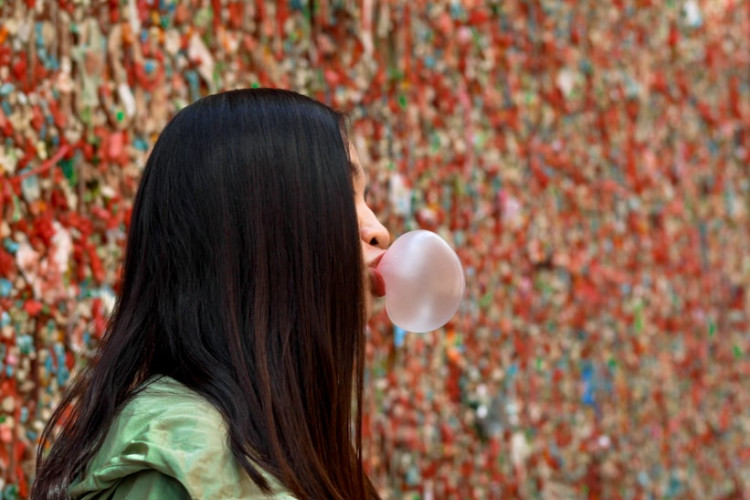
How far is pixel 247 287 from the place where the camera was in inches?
60.0

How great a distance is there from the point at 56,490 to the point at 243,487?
0.27m

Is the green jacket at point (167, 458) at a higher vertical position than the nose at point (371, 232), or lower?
lower

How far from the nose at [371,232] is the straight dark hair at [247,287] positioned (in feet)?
0.19

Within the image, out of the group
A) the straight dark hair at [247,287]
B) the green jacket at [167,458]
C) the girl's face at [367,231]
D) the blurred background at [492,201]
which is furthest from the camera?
the blurred background at [492,201]

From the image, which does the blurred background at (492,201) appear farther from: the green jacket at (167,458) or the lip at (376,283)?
the green jacket at (167,458)

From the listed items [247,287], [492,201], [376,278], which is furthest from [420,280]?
[492,201]

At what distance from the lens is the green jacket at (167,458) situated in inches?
51.6

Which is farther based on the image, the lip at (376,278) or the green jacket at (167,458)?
the lip at (376,278)

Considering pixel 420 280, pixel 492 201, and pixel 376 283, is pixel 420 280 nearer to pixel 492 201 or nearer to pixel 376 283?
pixel 376 283

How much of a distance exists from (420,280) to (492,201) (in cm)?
172

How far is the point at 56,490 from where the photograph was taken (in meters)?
1.48

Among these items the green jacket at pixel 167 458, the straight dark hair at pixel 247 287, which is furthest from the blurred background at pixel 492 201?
the green jacket at pixel 167 458

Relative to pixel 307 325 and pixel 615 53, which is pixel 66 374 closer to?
pixel 307 325

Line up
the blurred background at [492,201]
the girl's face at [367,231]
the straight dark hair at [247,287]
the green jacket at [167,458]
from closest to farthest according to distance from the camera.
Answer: the green jacket at [167,458] → the straight dark hair at [247,287] → the girl's face at [367,231] → the blurred background at [492,201]
